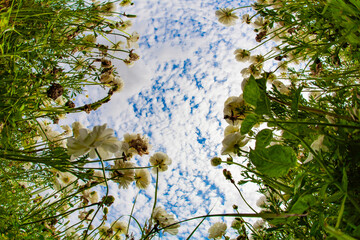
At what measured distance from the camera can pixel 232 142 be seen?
30.6 inches

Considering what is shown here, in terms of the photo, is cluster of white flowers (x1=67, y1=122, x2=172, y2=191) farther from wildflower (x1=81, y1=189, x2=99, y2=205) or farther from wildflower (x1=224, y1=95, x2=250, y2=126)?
wildflower (x1=224, y1=95, x2=250, y2=126)

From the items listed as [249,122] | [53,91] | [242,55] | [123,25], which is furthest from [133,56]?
[249,122]

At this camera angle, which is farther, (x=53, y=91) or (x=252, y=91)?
(x=53, y=91)

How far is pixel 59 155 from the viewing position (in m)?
0.89

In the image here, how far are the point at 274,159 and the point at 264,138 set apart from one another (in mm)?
83

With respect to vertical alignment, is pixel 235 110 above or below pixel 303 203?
above

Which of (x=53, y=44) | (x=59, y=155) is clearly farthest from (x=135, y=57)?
(x=59, y=155)

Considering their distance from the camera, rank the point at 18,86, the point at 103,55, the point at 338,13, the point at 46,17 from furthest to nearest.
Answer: the point at 103,55, the point at 46,17, the point at 18,86, the point at 338,13

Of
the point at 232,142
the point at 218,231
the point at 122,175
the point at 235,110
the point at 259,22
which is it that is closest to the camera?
the point at 232,142

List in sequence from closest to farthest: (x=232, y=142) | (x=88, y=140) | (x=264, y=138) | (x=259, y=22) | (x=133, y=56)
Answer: (x=264, y=138), (x=88, y=140), (x=232, y=142), (x=259, y=22), (x=133, y=56)

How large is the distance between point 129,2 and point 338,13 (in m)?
1.71

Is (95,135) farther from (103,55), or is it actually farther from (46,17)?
(103,55)

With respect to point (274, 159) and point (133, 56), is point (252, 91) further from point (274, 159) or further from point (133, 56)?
point (133, 56)

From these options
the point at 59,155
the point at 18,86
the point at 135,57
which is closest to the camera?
the point at 59,155
